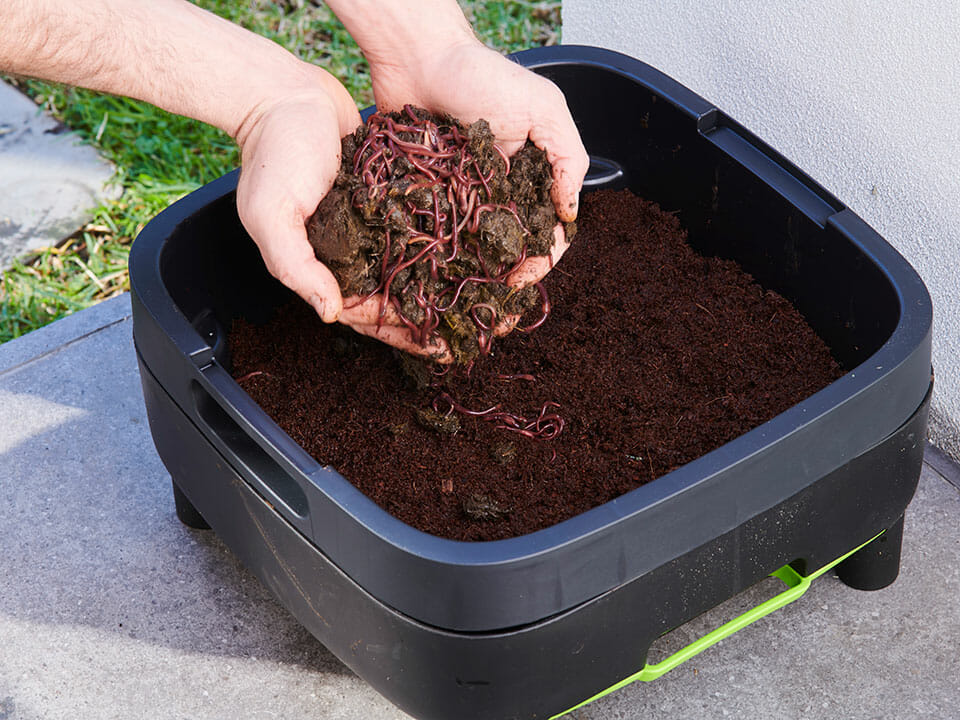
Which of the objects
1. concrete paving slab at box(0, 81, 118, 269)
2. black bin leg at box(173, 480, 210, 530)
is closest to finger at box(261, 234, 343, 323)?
black bin leg at box(173, 480, 210, 530)

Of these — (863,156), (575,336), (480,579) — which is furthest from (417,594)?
(863,156)

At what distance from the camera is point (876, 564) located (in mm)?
1370

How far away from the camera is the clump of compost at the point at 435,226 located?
123 centimetres

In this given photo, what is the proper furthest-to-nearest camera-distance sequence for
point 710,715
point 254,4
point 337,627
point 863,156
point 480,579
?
1. point 254,4
2. point 863,156
3. point 710,715
4. point 337,627
5. point 480,579

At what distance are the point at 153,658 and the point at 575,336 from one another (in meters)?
0.68

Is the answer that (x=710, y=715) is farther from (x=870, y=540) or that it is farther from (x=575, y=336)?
(x=575, y=336)

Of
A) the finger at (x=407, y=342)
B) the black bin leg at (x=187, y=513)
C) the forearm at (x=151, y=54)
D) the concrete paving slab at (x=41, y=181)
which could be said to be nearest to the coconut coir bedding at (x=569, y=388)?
the finger at (x=407, y=342)

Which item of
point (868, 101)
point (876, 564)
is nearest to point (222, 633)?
point (876, 564)

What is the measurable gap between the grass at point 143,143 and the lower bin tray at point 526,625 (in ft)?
2.71

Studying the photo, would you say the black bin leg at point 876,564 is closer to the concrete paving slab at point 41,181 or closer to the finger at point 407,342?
the finger at point 407,342

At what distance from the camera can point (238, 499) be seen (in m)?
1.22

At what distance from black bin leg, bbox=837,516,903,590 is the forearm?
913mm

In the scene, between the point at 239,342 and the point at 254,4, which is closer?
the point at 239,342

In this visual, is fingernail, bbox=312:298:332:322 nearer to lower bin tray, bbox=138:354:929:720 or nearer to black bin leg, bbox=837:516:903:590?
lower bin tray, bbox=138:354:929:720
